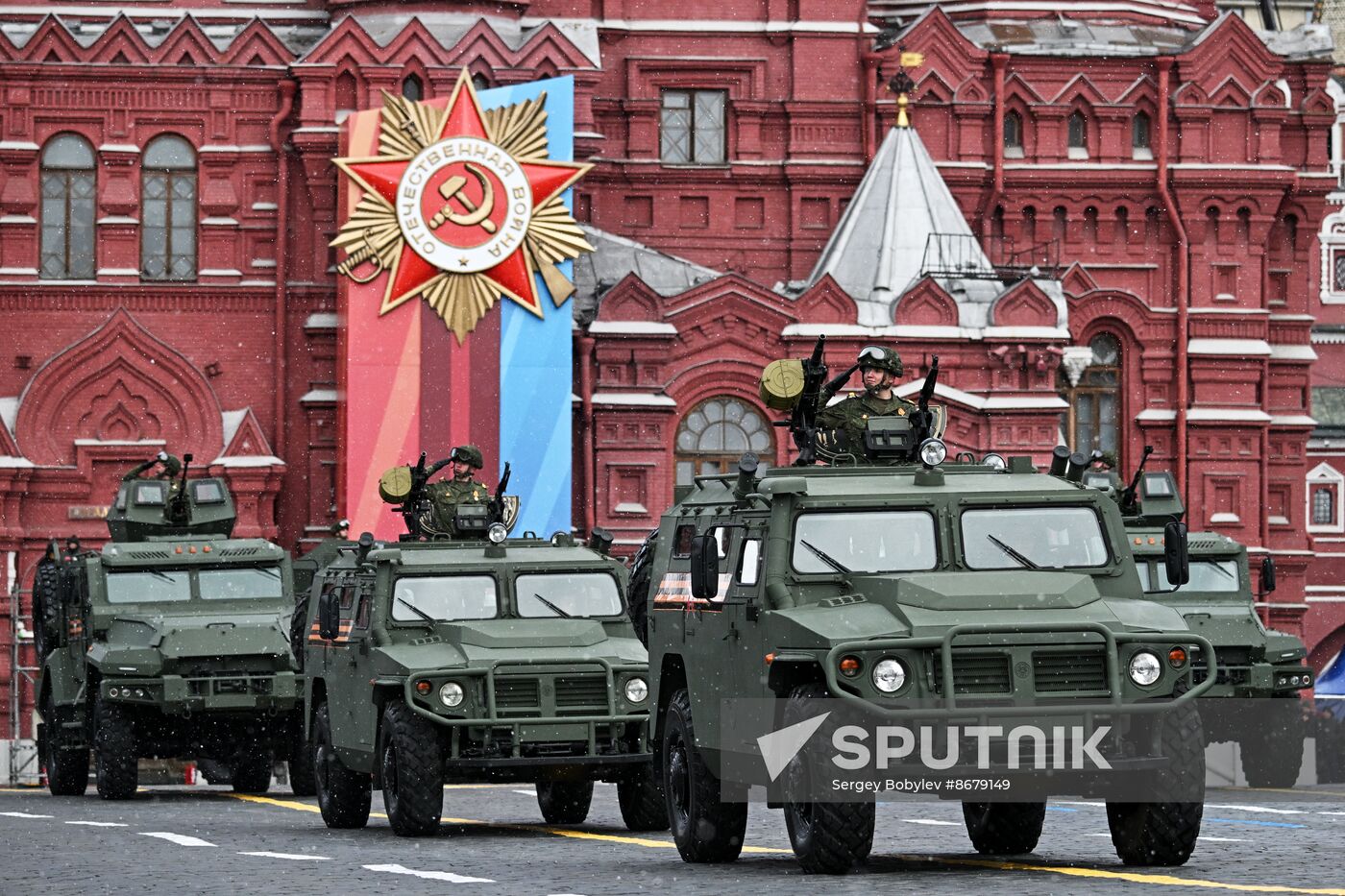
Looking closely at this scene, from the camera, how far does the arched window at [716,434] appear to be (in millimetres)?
38844

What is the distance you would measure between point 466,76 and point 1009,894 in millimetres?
25810

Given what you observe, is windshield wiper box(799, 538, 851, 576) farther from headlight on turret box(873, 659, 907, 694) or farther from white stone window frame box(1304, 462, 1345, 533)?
white stone window frame box(1304, 462, 1345, 533)

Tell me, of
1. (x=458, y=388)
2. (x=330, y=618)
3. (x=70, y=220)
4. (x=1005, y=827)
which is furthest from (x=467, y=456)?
(x=70, y=220)

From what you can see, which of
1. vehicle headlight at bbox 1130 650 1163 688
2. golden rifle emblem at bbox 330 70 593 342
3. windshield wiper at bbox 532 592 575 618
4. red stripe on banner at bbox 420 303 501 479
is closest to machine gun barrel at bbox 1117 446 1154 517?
windshield wiper at bbox 532 592 575 618

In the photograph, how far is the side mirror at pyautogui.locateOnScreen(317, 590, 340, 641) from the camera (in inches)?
805

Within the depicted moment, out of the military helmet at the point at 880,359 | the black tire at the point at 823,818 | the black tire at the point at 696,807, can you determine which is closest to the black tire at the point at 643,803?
the black tire at the point at 696,807

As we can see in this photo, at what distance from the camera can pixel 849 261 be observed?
130ft

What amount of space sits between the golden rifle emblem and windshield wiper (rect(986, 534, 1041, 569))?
23403 mm

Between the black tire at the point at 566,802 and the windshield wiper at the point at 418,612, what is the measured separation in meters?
1.32

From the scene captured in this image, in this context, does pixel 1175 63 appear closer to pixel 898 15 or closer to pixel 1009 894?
pixel 898 15

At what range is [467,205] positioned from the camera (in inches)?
1480

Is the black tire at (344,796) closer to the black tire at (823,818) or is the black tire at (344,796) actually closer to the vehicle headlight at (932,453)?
the vehicle headlight at (932,453)

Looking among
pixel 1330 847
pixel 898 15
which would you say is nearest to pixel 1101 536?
pixel 1330 847

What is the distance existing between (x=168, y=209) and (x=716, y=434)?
789cm
